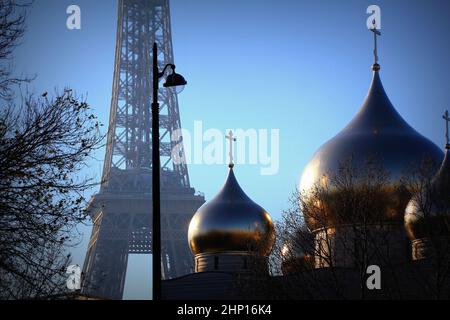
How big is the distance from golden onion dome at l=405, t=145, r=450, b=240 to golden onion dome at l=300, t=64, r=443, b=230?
1.74 m

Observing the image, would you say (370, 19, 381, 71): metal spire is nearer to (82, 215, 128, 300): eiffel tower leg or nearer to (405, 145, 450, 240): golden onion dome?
(405, 145, 450, 240): golden onion dome

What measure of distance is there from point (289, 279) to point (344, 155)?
14.6 ft

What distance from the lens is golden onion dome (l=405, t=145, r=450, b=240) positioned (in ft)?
92.8

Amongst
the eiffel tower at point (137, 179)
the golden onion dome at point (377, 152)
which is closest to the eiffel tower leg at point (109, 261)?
the eiffel tower at point (137, 179)

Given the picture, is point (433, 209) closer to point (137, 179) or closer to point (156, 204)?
point (156, 204)

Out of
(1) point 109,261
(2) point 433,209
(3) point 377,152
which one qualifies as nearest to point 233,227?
(3) point 377,152

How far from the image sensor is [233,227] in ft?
122

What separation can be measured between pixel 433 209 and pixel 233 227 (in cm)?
1041

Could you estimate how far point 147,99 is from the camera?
8231cm

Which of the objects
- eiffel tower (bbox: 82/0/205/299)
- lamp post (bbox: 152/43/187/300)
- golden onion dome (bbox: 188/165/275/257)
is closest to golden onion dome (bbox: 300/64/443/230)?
golden onion dome (bbox: 188/165/275/257)

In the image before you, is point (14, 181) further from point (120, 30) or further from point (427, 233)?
point (120, 30)

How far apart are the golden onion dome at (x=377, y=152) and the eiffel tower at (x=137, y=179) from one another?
3158 centimetres

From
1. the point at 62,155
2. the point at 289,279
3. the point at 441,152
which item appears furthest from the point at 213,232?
the point at 62,155
